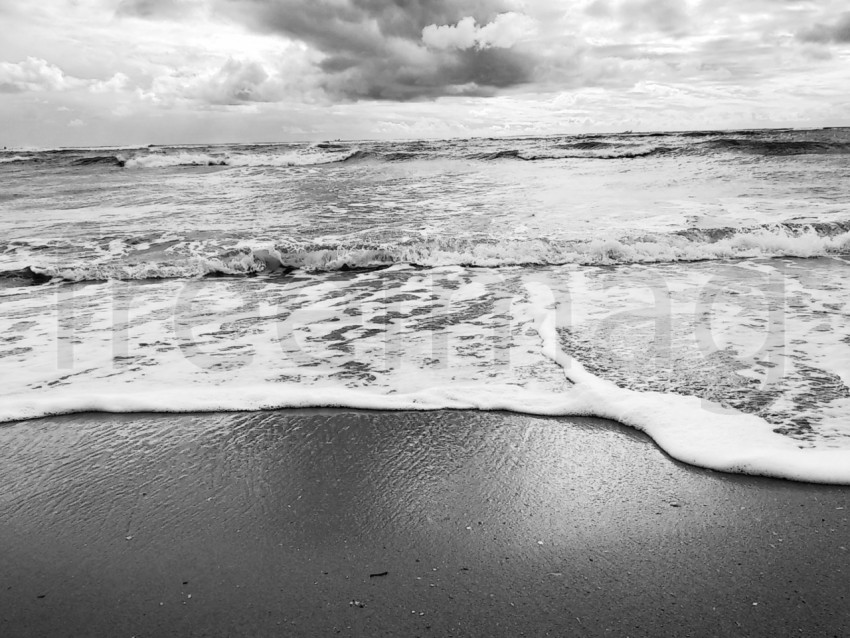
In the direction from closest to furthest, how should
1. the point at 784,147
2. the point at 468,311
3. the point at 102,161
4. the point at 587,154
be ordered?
the point at 468,311, the point at 784,147, the point at 587,154, the point at 102,161


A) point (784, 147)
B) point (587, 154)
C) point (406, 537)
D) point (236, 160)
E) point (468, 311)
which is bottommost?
point (406, 537)

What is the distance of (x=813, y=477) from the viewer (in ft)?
8.16

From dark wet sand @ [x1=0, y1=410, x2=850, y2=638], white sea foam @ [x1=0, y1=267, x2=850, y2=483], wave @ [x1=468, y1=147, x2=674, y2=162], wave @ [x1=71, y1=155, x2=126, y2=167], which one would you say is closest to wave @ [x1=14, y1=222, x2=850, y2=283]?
white sea foam @ [x1=0, y1=267, x2=850, y2=483]

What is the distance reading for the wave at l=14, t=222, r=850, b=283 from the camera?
296 inches

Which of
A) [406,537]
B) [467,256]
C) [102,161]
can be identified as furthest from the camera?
[102,161]

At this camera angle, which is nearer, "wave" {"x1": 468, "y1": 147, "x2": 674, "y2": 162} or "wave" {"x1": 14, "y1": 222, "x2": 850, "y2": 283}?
"wave" {"x1": 14, "y1": 222, "x2": 850, "y2": 283}

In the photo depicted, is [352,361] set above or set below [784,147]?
below

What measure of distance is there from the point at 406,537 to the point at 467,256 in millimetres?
5867

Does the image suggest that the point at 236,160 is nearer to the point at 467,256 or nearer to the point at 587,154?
the point at 587,154

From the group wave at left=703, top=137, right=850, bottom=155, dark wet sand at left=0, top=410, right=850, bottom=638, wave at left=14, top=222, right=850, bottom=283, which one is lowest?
dark wet sand at left=0, top=410, right=850, bottom=638

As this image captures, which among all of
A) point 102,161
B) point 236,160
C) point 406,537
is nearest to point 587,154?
point 236,160

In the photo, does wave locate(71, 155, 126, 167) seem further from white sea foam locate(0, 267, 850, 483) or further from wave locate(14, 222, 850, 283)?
white sea foam locate(0, 267, 850, 483)

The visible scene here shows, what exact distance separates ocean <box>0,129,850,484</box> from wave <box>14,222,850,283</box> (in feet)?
0.12

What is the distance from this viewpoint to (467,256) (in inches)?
306
